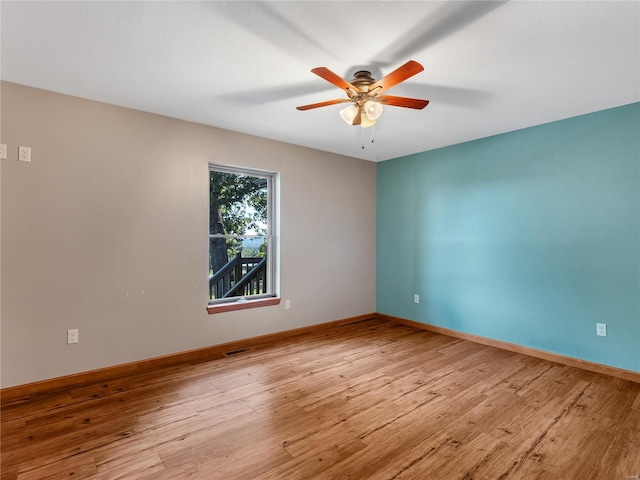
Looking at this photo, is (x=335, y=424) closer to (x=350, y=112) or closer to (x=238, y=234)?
(x=350, y=112)

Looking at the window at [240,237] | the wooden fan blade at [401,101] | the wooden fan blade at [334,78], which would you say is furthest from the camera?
the window at [240,237]

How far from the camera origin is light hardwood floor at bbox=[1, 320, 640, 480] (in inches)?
71.3

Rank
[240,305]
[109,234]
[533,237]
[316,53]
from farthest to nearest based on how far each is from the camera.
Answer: [240,305] → [533,237] → [109,234] → [316,53]

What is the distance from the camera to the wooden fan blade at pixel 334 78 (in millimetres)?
1916

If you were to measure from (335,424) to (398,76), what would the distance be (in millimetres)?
2343

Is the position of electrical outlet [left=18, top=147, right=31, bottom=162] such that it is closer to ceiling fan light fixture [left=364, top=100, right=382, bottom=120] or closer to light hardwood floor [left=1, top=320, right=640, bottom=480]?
light hardwood floor [left=1, top=320, right=640, bottom=480]

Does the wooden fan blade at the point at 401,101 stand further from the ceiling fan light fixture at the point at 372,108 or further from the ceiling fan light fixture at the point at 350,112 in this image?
the ceiling fan light fixture at the point at 350,112

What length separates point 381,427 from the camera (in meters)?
2.19

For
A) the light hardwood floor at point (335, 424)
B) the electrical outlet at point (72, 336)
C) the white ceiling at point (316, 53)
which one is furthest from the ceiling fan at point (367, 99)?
the electrical outlet at point (72, 336)

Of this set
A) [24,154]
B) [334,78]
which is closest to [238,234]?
[24,154]

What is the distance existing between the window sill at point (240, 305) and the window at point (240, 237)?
0.5 inches

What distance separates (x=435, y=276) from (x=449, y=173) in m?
1.43

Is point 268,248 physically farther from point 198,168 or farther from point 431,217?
point 431,217

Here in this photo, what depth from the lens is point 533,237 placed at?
3.58 meters
